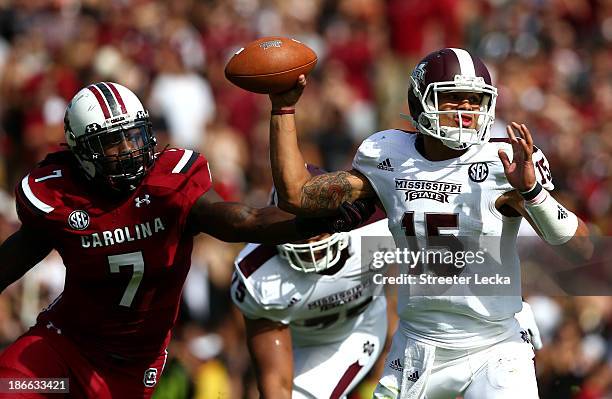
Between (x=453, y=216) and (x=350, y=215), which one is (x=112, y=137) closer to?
(x=350, y=215)

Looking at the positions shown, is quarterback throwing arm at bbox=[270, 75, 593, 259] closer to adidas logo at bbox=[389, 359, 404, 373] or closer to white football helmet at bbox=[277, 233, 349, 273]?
adidas logo at bbox=[389, 359, 404, 373]

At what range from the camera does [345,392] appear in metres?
6.48

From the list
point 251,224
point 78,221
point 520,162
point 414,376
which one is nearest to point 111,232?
point 78,221

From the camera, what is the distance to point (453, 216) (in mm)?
4910

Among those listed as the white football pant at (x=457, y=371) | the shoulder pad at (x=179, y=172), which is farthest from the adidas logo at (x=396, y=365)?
the shoulder pad at (x=179, y=172)

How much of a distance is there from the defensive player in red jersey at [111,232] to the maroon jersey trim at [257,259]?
2.65 feet

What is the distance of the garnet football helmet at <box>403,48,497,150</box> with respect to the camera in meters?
4.87

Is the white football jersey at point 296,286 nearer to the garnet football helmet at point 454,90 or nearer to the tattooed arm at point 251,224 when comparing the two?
the tattooed arm at point 251,224

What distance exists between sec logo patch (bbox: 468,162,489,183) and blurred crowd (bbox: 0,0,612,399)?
3.81 metres

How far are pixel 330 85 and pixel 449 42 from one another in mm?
1447

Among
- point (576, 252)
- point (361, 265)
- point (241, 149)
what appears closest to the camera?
point (576, 252)

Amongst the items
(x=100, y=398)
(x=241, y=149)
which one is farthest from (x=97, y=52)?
(x=100, y=398)

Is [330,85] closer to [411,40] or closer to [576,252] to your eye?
[411,40]

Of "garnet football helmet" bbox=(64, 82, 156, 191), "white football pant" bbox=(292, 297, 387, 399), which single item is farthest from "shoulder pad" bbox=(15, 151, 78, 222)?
"white football pant" bbox=(292, 297, 387, 399)
